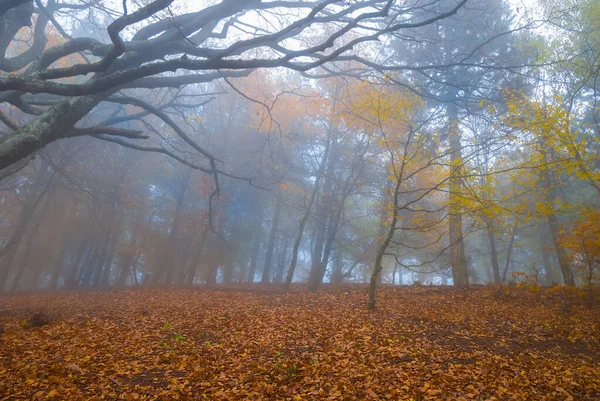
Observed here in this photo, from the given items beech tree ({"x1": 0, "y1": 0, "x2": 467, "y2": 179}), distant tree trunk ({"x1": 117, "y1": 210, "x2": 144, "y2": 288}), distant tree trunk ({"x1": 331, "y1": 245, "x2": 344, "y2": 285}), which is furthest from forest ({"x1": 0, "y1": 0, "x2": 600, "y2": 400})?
distant tree trunk ({"x1": 117, "y1": 210, "x2": 144, "y2": 288})

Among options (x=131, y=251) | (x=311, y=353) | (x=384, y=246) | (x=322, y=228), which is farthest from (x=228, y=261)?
(x=311, y=353)

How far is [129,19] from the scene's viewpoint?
4.79m

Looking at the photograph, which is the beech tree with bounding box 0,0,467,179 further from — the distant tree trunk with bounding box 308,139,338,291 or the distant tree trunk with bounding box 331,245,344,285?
the distant tree trunk with bounding box 331,245,344,285

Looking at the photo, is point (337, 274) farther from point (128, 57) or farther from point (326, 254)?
point (128, 57)

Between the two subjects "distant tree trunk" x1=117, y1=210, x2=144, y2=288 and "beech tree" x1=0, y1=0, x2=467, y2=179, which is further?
"distant tree trunk" x1=117, y1=210, x2=144, y2=288

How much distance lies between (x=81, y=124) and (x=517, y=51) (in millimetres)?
18328

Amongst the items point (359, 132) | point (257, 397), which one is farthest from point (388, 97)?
point (257, 397)

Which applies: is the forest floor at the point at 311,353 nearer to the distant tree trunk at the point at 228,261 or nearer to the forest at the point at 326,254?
the forest at the point at 326,254

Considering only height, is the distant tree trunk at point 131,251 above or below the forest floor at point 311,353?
above

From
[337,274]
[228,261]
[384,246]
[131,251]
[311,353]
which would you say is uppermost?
[228,261]

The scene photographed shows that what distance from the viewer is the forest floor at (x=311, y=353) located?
4121 millimetres

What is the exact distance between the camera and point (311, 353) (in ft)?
17.3

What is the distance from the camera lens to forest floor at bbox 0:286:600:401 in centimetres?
412

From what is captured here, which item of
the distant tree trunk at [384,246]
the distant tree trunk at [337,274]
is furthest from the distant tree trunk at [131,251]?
the distant tree trunk at [384,246]
